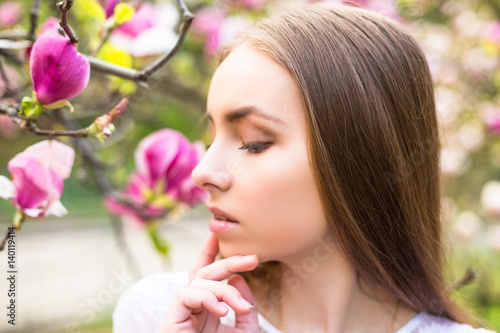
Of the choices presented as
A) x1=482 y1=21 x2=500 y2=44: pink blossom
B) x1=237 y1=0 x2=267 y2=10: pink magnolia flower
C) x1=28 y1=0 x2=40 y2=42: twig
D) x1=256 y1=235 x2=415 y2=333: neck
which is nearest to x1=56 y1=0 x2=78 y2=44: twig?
x1=28 y1=0 x2=40 y2=42: twig

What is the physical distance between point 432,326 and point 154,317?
49 cm

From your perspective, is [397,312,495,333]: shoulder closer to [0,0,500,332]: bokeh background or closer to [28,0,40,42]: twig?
[0,0,500,332]: bokeh background

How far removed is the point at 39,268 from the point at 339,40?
3.07m

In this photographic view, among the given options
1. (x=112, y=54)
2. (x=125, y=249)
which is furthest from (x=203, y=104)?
(x=112, y=54)

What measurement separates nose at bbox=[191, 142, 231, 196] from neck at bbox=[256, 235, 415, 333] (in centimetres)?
18

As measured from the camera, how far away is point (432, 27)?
6.64ft

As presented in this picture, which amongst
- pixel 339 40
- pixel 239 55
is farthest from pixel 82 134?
pixel 339 40

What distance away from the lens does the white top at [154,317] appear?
0.87m

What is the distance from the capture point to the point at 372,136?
761 mm

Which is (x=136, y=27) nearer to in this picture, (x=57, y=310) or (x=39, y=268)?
(x=57, y=310)

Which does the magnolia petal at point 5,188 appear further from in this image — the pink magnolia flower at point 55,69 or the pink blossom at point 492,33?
the pink blossom at point 492,33

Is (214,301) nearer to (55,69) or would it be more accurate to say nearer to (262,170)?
(262,170)

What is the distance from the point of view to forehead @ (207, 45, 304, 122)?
0.72 meters

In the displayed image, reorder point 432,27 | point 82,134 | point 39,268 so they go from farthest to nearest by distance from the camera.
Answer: point 39,268 < point 432,27 < point 82,134
